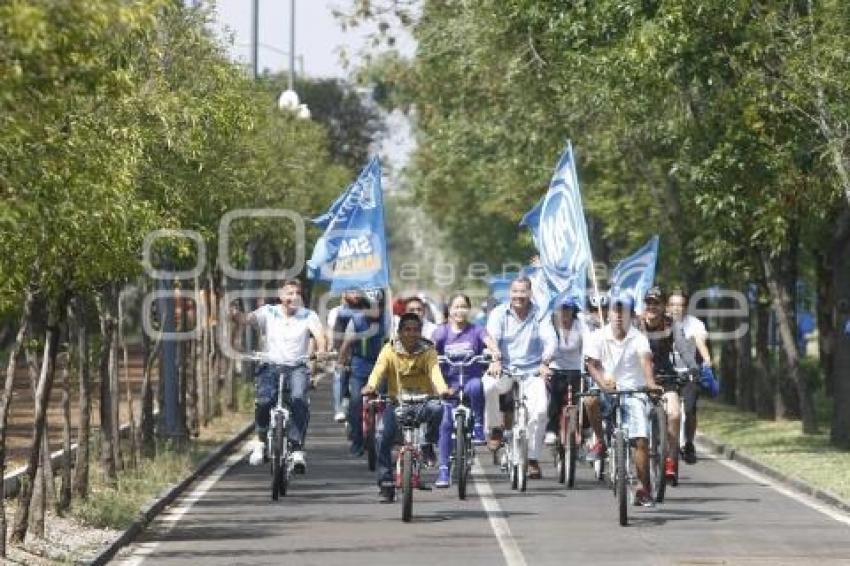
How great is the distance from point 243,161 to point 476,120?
566 inches

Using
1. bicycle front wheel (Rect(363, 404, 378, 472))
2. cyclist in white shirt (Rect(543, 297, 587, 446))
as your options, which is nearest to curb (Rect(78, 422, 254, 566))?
bicycle front wheel (Rect(363, 404, 378, 472))

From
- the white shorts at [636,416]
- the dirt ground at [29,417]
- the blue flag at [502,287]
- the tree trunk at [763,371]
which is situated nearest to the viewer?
the white shorts at [636,416]

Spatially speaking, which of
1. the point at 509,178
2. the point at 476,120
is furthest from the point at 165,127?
the point at 509,178

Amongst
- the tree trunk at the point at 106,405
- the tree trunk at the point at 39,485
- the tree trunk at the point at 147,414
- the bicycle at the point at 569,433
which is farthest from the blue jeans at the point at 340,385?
the tree trunk at the point at 39,485

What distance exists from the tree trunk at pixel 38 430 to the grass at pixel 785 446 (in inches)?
290

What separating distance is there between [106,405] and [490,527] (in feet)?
18.2

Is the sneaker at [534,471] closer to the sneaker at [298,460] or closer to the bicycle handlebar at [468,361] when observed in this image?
the bicycle handlebar at [468,361]

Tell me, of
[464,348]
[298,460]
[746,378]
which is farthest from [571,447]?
[746,378]

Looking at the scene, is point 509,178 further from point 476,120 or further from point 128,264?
point 128,264

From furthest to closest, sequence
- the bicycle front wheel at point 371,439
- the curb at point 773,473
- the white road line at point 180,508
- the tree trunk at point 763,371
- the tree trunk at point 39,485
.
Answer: the tree trunk at point 763,371 < the bicycle front wheel at point 371,439 < the curb at point 773,473 < the tree trunk at point 39,485 < the white road line at point 180,508

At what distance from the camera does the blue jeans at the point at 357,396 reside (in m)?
27.0

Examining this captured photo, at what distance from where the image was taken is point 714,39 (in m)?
27.7

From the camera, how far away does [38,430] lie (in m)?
17.7

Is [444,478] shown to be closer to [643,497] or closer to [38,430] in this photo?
[643,497]
